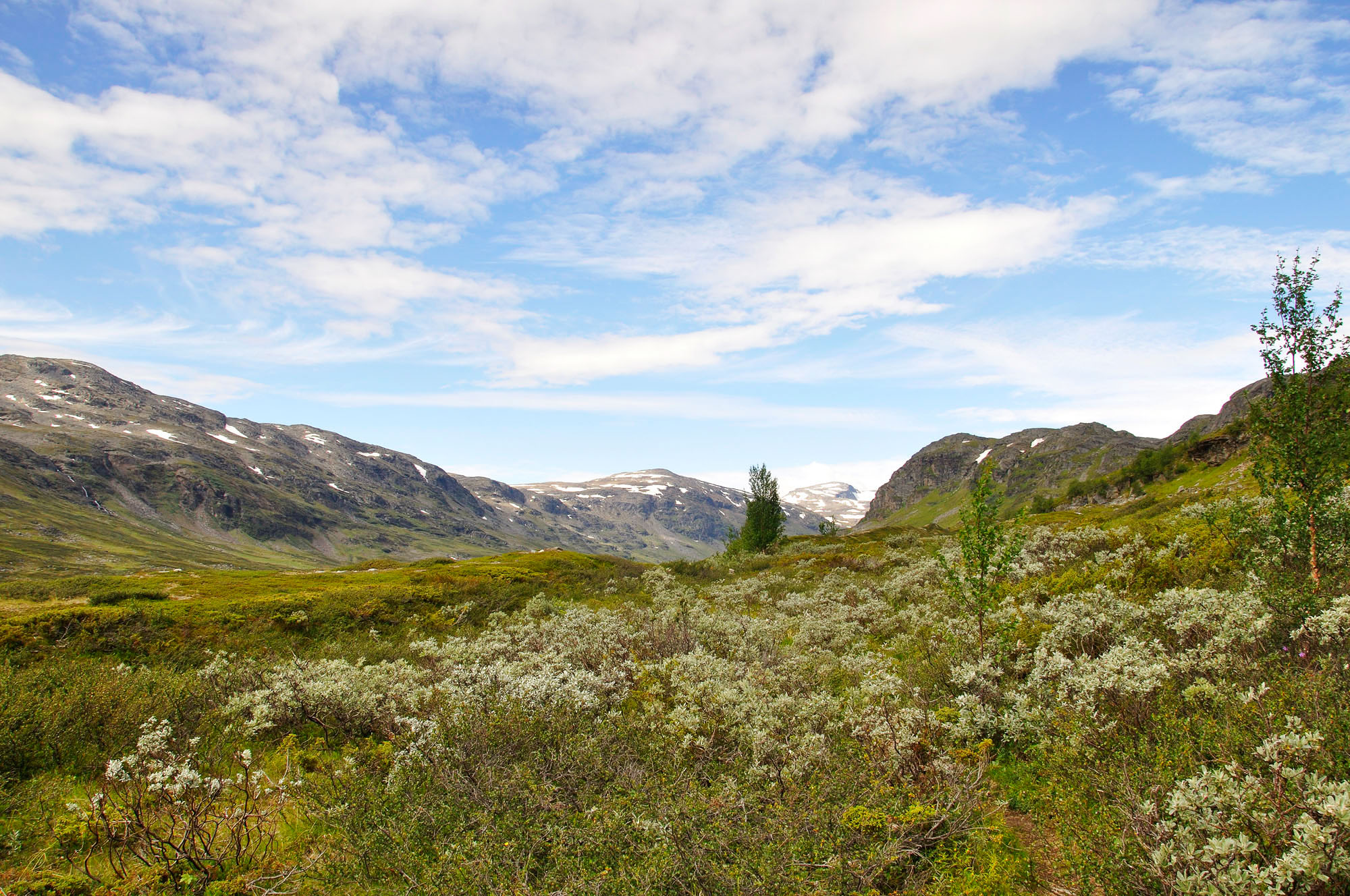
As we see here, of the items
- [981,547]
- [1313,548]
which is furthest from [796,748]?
[1313,548]

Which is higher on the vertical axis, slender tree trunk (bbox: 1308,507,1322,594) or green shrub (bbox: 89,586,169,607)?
slender tree trunk (bbox: 1308,507,1322,594)

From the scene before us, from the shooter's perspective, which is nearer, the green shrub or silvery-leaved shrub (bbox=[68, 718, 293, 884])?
silvery-leaved shrub (bbox=[68, 718, 293, 884])

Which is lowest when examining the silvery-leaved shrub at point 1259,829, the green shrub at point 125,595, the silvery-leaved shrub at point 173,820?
the green shrub at point 125,595

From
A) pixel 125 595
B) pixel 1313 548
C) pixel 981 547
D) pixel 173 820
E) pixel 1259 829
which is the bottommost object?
pixel 125 595

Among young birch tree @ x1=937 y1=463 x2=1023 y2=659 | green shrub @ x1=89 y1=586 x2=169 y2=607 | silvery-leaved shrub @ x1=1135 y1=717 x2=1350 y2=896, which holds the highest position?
young birch tree @ x1=937 y1=463 x2=1023 y2=659

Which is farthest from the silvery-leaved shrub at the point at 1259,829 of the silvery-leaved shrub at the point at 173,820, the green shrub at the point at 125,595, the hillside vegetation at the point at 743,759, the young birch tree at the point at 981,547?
the green shrub at the point at 125,595

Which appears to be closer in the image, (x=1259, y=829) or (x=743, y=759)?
(x=1259, y=829)

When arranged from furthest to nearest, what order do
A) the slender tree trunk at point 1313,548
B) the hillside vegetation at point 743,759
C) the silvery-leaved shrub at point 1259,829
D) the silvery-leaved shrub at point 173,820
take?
the slender tree trunk at point 1313,548 < the silvery-leaved shrub at point 173,820 < the hillside vegetation at point 743,759 < the silvery-leaved shrub at point 1259,829

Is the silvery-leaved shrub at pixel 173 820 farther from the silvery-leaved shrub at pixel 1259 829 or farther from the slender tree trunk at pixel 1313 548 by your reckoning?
the slender tree trunk at pixel 1313 548

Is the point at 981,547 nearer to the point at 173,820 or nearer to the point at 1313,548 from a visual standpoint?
the point at 1313,548

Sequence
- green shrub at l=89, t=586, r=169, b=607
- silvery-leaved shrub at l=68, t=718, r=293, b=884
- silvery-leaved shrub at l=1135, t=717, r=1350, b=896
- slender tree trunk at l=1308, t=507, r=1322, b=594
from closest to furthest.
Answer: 1. silvery-leaved shrub at l=1135, t=717, r=1350, b=896
2. silvery-leaved shrub at l=68, t=718, r=293, b=884
3. slender tree trunk at l=1308, t=507, r=1322, b=594
4. green shrub at l=89, t=586, r=169, b=607

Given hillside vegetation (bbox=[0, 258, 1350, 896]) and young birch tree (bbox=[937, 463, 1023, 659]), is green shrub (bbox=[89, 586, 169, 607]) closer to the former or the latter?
hillside vegetation (bbox=[0, 258, 1350, 896])

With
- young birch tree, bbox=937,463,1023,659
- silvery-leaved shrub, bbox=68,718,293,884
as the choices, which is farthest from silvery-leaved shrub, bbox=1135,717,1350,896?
silvery-leaved shrub, bbox=68,718,293,884

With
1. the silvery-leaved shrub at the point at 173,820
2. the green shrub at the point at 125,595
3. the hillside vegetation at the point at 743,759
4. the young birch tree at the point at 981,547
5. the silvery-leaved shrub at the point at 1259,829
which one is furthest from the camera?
the green shrub at the point at 125,595
